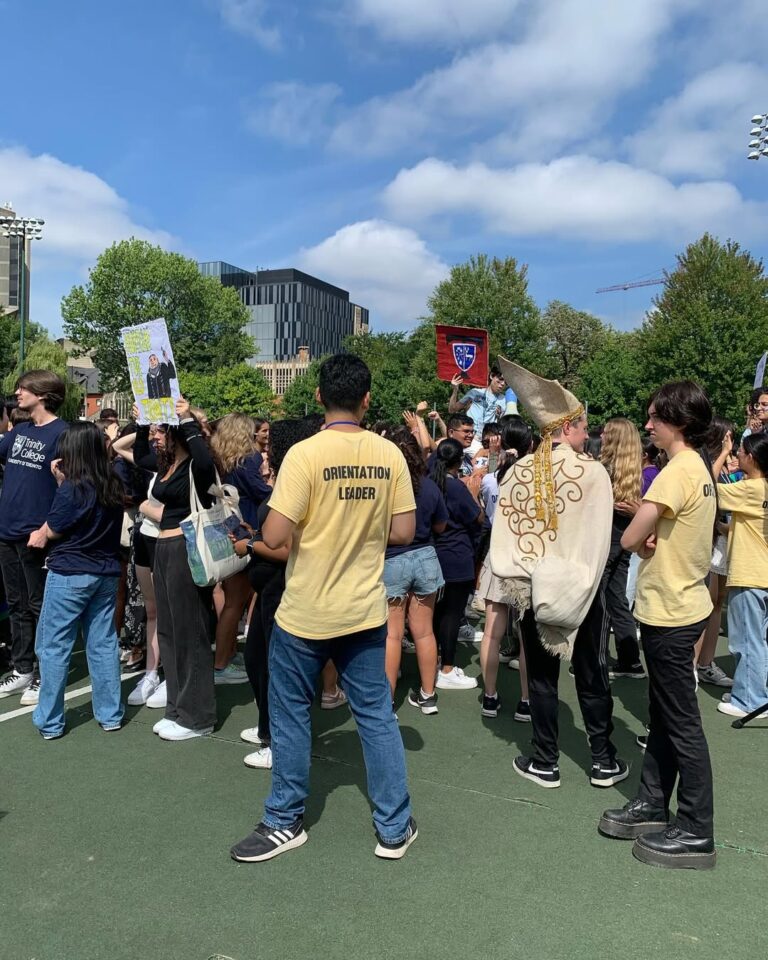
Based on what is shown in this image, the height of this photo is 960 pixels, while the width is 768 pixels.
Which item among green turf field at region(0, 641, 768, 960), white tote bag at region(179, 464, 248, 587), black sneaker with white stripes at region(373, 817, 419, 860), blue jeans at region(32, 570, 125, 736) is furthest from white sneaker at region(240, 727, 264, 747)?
black sneaker with white stripes at region(373, 817, 419, 860)

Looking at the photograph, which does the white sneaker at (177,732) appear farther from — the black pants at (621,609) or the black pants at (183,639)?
the black pants at (621,609)

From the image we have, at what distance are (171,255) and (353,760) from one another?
6243 cm

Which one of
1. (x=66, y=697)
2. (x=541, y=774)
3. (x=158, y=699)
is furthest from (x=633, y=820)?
(x=66, y=697)

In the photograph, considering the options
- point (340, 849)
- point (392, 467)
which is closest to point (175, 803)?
point (340, 849)

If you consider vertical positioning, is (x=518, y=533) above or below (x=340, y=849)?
above

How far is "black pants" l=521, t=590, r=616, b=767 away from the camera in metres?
3.93

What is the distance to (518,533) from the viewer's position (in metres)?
3.95

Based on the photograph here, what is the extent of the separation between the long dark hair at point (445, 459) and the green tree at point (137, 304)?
5597 centimetres

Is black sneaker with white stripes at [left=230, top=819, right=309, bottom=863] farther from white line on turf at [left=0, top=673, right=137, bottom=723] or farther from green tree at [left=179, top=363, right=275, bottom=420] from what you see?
green tree at [left=179, top=363, right=275, bottom=420]

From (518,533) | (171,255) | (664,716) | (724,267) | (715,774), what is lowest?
(715,774)

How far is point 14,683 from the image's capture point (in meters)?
5.36

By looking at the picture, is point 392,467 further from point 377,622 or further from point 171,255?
point 171,255

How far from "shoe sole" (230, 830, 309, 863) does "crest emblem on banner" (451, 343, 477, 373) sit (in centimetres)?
539

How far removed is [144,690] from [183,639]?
0.95 metres
